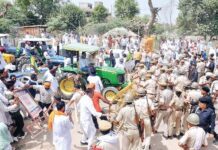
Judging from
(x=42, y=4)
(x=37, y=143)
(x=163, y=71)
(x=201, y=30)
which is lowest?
(x=37, y=143)

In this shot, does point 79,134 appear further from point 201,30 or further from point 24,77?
point 201,30

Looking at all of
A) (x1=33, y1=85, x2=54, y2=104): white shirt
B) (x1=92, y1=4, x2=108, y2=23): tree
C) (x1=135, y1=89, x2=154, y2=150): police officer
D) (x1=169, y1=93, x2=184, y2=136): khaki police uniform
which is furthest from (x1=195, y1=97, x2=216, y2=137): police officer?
(x1=92, y1=4, x2=108, y2=23): tree

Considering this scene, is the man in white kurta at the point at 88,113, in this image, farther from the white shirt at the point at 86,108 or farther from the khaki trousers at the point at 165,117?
the khaki trousers at the point at 165,117

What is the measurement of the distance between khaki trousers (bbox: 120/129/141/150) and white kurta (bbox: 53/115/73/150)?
1248mm

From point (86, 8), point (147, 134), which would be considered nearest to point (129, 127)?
point (147, 134)

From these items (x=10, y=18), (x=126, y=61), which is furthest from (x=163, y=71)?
(x=10, y=18)

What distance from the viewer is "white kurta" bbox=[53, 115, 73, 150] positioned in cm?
602

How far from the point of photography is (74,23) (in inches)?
1825

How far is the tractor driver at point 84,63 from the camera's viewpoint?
11.5 meters

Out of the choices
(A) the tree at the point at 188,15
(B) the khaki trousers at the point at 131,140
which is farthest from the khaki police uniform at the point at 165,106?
(A) the tree at the point at 188,15

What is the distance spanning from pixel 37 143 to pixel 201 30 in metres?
32.0

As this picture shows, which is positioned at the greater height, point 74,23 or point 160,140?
point 74,23

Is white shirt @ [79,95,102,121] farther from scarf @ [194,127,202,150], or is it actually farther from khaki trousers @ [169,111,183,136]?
scarf @ [194,127,202,150]

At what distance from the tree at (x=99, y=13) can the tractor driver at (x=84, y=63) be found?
141ft
